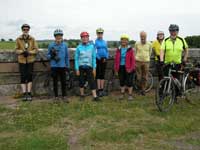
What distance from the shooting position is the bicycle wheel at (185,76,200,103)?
9.49 metres

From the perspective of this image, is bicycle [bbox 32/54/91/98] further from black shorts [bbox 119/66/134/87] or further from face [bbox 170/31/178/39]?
face [bbox 170/31/178/39]

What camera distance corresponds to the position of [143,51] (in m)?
10.9

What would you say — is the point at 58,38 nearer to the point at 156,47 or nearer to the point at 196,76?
the point at 156,47

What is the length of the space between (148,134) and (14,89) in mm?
4922

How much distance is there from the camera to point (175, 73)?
9.35 m

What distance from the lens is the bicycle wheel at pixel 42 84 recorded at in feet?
35.8

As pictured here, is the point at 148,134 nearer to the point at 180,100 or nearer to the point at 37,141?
the point at 37,141

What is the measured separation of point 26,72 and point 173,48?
3.72 meters

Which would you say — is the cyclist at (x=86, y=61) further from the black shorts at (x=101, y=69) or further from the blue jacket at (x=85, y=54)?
the black shorts at (x=101, y=69)

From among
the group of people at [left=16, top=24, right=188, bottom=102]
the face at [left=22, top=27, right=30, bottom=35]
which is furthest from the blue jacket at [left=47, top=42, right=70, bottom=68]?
the face at [left=22, top=27, right=30, bottom=35]

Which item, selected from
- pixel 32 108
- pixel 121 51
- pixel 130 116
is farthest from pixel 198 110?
pixel 32 108

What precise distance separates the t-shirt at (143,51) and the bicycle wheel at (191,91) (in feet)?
5.63

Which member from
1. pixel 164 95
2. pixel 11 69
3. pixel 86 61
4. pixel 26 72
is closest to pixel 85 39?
pixel 86 61

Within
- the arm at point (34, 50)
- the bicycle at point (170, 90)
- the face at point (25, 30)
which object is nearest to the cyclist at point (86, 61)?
the arm at point (34, 50)
